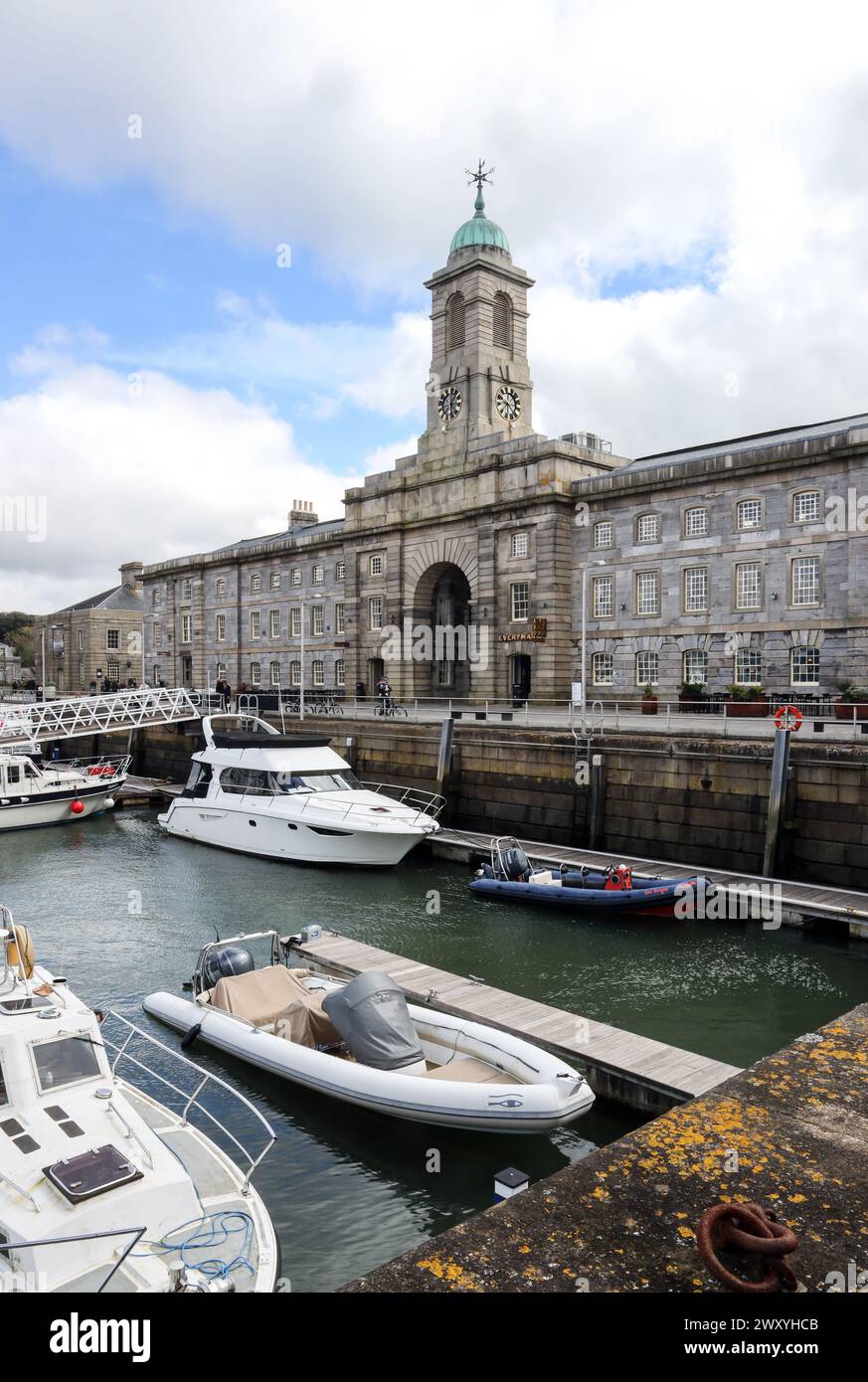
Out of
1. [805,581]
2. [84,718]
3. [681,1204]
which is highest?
[805,581]

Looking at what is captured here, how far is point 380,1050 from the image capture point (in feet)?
37.3

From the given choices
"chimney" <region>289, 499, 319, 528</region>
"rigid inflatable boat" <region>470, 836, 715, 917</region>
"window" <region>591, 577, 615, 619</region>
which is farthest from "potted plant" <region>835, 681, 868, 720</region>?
"chimney" <region>289, 499, 319, 528</region>

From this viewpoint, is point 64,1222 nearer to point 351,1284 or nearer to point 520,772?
point 351,1284

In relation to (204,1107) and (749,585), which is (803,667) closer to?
(749,585)

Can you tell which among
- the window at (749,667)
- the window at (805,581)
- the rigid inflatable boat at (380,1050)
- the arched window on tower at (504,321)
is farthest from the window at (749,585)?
the rigid inflatable boat at (380,1050)

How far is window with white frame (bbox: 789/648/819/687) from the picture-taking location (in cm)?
3061

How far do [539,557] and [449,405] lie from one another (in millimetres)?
10923

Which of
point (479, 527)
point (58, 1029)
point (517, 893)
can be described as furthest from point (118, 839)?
point (58, 1029)

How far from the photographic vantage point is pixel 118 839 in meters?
31.0

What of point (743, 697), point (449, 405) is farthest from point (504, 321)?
point (743, 697)

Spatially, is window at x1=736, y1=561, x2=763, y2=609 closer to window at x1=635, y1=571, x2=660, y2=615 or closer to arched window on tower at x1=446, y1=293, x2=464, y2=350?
window at x1=635, y1=571, x2=660, y2=615

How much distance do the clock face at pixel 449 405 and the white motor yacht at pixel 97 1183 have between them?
37.6m

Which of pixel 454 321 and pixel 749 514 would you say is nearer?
pixel 749 514

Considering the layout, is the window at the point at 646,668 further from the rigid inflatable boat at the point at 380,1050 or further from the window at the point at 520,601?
the rigid inflatable boat at the point at 380,1050
